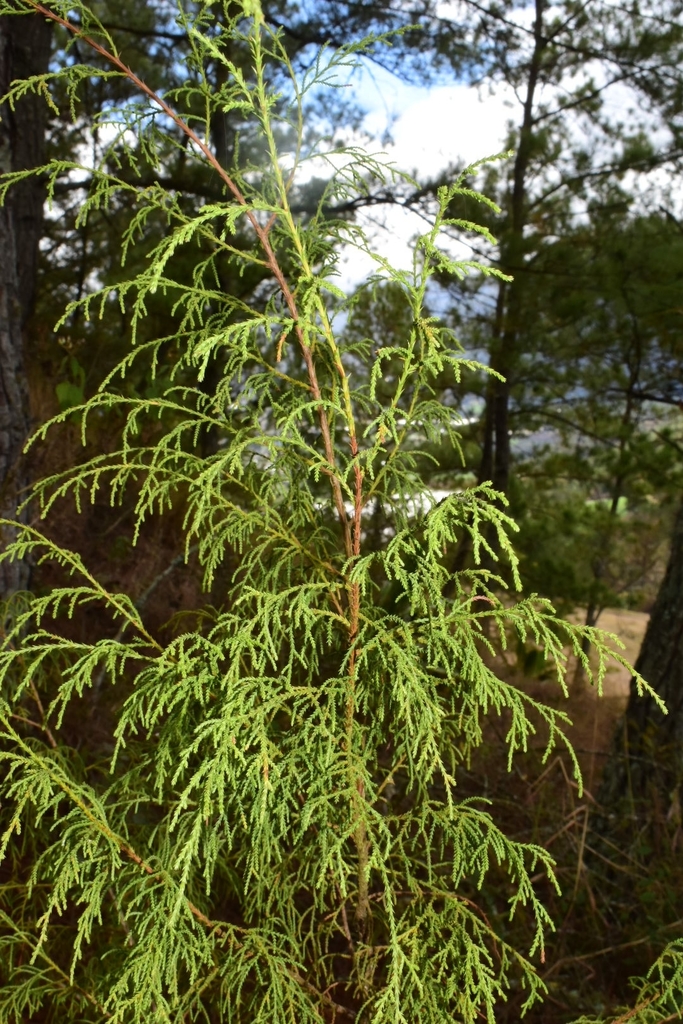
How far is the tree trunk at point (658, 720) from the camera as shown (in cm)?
320

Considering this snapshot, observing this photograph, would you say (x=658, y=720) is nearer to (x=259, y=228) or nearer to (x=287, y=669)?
(x=287, y=669)

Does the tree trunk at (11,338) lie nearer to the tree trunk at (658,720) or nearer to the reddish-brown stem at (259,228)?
the reddish-brown stem at (259,228)

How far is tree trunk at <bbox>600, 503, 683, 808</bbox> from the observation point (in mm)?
3199

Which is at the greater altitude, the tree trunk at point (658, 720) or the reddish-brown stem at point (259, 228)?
the reddish-brown stem at point (259, 228)

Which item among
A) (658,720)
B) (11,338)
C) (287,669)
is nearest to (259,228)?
(287,669)

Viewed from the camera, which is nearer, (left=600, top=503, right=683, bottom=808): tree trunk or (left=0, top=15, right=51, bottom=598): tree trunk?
(left=0, top=15, right=51, bottom=598): tree trunk

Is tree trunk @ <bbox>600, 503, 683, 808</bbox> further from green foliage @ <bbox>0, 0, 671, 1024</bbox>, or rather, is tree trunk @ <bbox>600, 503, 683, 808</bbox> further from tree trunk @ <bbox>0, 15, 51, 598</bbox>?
tree trunk @ <bbox>0, 15, 51, 598</bbox>

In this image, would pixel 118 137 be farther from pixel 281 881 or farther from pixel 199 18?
pixel 281 881

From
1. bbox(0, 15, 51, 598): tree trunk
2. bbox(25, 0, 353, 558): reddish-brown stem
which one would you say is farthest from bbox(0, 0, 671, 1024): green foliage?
bbox(0, 15, 51, 598): tree trunk

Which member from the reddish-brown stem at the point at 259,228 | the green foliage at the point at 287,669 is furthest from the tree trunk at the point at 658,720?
the reddish-brown stem at the point at 259,228

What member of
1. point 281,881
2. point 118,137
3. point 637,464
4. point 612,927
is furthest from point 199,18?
point 637,464

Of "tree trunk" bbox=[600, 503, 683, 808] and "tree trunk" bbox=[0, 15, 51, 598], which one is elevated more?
"tree trunk" bbox=[0, 15, 51, 598]

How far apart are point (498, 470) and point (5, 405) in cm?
551

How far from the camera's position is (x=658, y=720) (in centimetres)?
330
